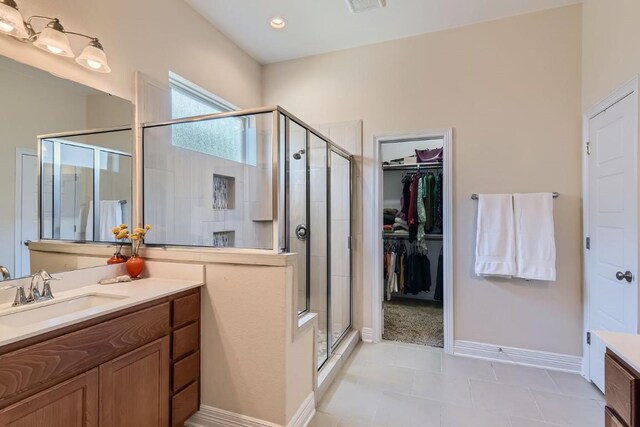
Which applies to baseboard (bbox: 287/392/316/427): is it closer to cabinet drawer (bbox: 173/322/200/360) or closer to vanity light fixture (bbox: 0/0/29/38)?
cabinet drawer (bbox: 173/322/200/360)

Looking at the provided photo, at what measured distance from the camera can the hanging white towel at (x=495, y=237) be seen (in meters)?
2.62

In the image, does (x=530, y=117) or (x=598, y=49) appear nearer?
(x=598, y=49)

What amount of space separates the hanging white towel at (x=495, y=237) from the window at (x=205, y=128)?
2221 millimetres

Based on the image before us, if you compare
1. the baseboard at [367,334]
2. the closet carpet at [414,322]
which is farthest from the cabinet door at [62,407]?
the closet carpet at [414,322]

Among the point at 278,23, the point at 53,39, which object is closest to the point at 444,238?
the point at 278,23

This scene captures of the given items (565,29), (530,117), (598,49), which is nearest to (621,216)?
(530,117)

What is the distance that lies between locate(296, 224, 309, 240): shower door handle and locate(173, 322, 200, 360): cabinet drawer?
3.05 feet

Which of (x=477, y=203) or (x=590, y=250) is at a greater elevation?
(x=477, y=203)

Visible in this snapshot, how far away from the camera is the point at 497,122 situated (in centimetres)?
271

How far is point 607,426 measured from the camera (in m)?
1.09

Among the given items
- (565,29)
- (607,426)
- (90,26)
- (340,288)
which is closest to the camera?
(607,426)

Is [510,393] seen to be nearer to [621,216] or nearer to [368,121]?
[621,216]

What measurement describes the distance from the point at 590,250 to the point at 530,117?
117 centimetres

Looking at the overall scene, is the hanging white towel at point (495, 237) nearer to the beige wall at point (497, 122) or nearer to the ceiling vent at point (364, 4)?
the beige wall at point (497, 122)
